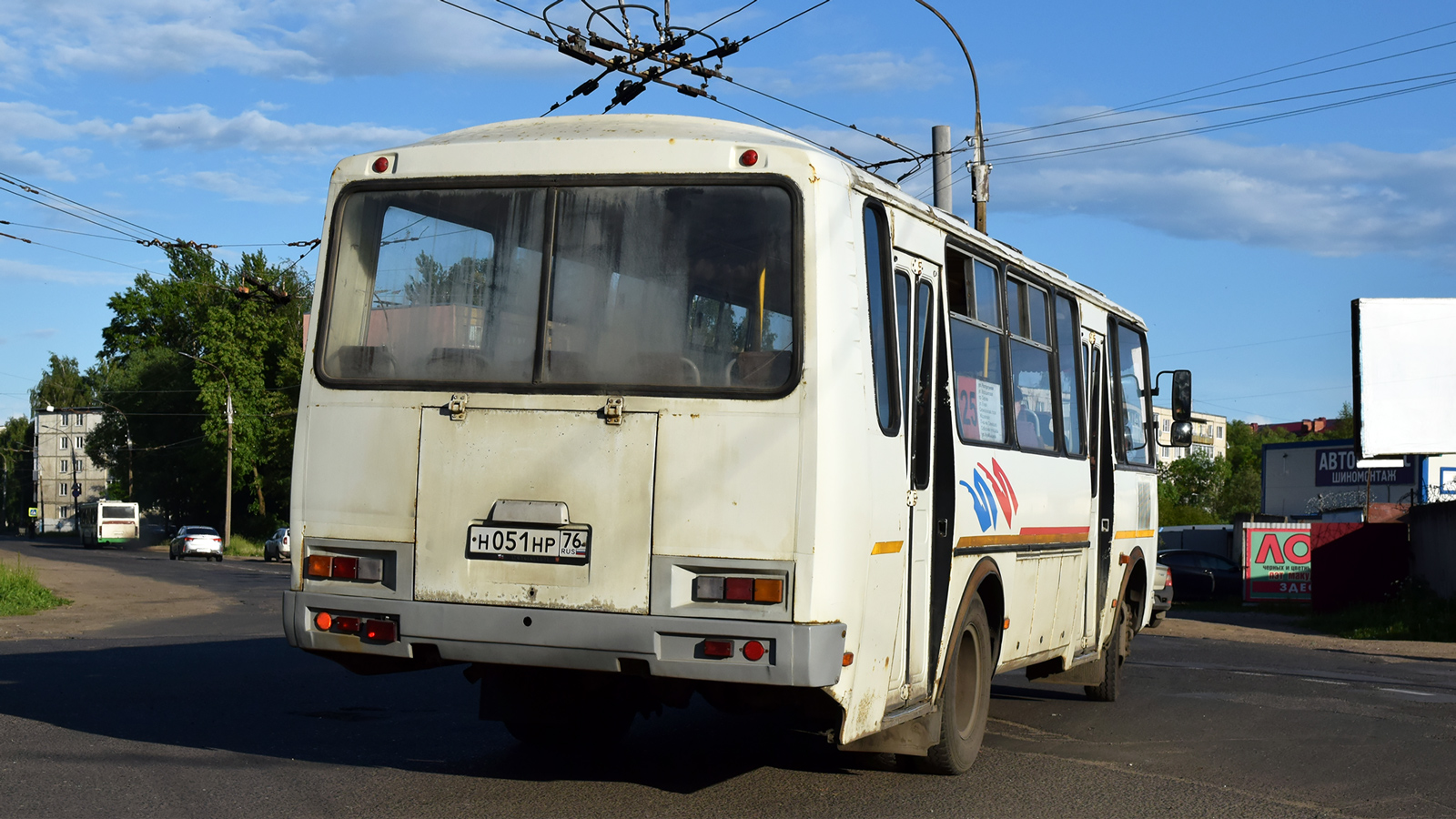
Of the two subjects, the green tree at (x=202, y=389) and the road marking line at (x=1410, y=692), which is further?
the green tree at (x=202, y=389)

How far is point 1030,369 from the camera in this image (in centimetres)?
905

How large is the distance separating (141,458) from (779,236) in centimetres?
8183

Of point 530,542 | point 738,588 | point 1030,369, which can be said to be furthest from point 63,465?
point 738,588

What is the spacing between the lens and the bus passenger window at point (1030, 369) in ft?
28.7

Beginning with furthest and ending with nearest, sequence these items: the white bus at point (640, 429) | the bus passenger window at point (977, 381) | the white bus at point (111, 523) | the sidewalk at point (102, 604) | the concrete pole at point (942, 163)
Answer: the white bus at point (111, 523) → the concrete pole at point (942, 163) → the sidewalk at point (102, 604) → the bus passenger window at point (977, 381) → the white bus at point (640, 429)

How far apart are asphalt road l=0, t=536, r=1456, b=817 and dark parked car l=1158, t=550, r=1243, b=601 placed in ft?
60.6

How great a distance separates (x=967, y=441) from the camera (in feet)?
25.2

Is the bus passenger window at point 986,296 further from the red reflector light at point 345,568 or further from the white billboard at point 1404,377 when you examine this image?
the white billboard at point 1404,377

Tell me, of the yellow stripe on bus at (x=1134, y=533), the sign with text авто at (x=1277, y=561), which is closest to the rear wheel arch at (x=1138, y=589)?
the yellow stripe on bus at (x=1134, y=533)

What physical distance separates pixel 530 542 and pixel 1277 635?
19.5 metres

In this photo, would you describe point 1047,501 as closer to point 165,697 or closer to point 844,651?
point 844,651

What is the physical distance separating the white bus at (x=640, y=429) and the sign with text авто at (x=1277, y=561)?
948 inches

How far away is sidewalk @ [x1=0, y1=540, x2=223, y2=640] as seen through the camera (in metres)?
18.8

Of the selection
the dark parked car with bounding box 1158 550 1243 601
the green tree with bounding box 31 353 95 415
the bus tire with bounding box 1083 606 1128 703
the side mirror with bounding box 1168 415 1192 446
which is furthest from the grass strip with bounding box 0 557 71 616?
A: the green tree with bounding box 31 353 95 415
